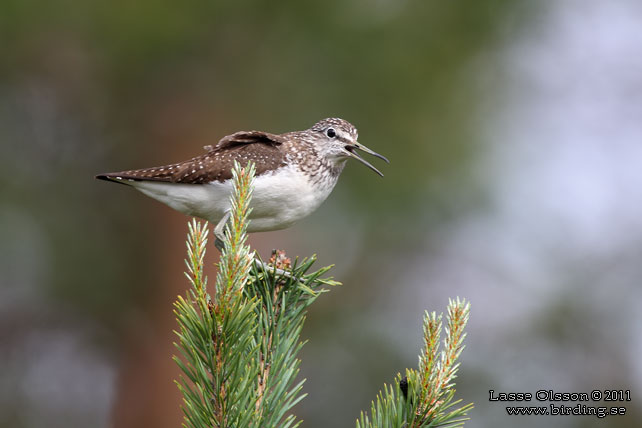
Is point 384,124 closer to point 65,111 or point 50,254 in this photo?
point 65,111

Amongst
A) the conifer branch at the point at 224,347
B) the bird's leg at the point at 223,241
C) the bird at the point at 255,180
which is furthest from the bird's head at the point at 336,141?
the conifer branch at the point at 224,347

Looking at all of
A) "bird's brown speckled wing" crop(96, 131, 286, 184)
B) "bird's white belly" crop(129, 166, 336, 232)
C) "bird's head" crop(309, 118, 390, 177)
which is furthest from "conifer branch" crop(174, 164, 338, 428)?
"bird's head" crop(309, 118, 390, 177)

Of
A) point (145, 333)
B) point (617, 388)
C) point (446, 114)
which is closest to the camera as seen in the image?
point (617, 388)

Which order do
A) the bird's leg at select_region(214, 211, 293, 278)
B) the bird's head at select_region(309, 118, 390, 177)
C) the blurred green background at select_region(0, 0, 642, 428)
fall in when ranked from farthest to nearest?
the blurred green background at select_region(0, 0, 642, 428) → the bird's head at select_region(309, 118, 390, 177) → the bird's leg at select_region(214, 211, 293, 278)

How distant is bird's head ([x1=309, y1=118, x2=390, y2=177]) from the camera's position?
561cm

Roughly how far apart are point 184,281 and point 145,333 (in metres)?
1.25

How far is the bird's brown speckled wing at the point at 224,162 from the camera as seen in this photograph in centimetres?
506

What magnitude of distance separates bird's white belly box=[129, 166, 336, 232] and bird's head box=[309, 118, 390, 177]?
403 millimetres

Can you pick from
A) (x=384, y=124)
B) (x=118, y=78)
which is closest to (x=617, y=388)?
(x=384, y=124)

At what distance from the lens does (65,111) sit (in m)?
12.0

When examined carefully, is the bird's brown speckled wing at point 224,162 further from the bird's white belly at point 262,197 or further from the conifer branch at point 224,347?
the conifer branch at point 224,347

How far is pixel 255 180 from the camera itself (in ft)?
16.1

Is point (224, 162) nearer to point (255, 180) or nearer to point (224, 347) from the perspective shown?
point (255, 180)

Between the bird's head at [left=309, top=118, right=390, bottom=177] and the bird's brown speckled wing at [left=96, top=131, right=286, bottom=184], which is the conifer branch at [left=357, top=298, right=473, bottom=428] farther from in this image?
the bird's head at [left=309, top=118, right=390, bottom=177]
